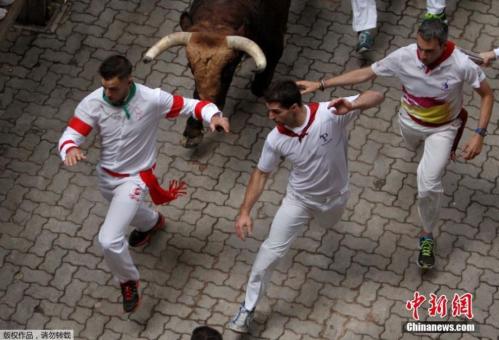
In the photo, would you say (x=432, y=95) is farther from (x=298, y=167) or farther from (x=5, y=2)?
(x=5, y=2)

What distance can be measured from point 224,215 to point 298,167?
5.82 ft

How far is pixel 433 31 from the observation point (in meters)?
9.84

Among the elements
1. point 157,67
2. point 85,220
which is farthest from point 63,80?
point 85,220

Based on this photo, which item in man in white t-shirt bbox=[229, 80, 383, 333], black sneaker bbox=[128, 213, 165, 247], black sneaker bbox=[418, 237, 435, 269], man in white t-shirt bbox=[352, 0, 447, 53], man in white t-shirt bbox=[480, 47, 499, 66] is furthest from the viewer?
man in white t-shirt bbox=[352, 0, 447, 53]

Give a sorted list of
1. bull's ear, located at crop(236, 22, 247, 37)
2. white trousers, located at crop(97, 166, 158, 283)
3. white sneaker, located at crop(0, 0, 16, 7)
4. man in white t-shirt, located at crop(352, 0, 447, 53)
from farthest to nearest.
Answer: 1. man in white t-shirt, located at crop(352, 0, 447, 53)
2. white sneaker, located at crop(0, 0, 16, 7)
3. bull's ear, located at crop(236, 22, 247, 37)
4. white trousers, located at crop(97, 166, 158, 283)

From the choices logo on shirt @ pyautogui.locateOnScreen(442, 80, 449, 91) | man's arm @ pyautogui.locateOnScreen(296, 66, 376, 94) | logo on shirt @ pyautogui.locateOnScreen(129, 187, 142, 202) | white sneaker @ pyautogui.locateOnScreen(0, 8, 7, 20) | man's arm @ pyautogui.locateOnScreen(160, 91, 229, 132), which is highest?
logo on shirt @ pyautogui.locateOnScreen(442, 80, 449, 91)

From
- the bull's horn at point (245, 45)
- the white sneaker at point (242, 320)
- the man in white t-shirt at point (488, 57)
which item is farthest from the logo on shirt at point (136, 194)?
the man in white t-shirt at point (488, 57)

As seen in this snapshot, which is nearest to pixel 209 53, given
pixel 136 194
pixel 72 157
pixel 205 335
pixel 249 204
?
pixel 136 194

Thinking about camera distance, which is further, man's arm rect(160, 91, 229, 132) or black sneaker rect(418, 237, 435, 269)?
black sneaker rect(418, 237, 435, 269)

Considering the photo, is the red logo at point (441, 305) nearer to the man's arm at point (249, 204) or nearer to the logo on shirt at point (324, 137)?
the man's arm at point (249, 204)

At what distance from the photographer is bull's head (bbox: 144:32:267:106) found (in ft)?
37.0

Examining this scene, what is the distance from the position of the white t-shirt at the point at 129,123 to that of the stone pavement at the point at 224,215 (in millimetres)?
1318

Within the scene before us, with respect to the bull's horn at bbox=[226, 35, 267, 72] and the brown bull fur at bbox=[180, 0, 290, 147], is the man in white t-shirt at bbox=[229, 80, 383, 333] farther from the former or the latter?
the brown bull fur at bbox=[180, 0, 290, 147]

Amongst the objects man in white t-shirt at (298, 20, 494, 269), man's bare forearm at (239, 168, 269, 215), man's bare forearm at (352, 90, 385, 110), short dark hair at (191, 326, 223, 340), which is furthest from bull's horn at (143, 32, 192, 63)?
short dark hair at (191, 326, 223, 340)
